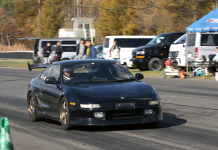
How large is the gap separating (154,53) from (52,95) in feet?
65.2

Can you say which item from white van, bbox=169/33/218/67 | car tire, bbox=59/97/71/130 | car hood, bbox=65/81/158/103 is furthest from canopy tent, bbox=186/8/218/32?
car tire, bbox=59/97/71/130

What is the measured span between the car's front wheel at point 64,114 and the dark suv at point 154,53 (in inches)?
791

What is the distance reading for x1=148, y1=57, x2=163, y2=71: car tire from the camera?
96.9 feet

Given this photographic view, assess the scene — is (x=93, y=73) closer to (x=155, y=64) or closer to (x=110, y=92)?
(x=110, y=92)

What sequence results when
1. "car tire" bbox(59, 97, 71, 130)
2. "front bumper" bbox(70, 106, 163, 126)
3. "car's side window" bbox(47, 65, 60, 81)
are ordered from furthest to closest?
1. "car's side window" bbox(47, 65, 60, 81)
2. "car tire" bbox(59, 97, 71, 130)
3. "front bumper" bbox(70, 106, 163, 126)

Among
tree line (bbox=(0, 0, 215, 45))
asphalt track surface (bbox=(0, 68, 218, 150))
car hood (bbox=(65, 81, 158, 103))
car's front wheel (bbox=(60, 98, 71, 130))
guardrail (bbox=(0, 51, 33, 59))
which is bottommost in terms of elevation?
guardrail (bbox=(0, 51, 33, 59))

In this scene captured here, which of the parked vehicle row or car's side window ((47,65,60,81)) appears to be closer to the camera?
car's side window ((47,65,60,81))

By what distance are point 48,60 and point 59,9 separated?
162ft

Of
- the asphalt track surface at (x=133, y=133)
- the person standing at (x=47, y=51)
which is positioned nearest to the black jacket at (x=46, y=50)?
the person standing at (x=47, y=51)

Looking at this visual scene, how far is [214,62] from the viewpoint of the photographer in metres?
22.7

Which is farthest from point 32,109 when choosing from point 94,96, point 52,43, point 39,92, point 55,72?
point 52,43

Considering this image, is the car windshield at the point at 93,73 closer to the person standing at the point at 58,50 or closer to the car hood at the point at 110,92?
the car hood at the point at 110,92

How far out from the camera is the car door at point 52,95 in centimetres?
973

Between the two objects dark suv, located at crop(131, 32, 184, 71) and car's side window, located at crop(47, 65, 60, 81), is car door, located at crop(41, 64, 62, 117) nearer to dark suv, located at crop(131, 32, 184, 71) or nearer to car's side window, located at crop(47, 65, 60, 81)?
car's side window, located at crop(47, 65, 60, 81)
